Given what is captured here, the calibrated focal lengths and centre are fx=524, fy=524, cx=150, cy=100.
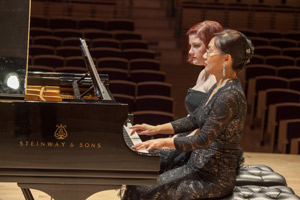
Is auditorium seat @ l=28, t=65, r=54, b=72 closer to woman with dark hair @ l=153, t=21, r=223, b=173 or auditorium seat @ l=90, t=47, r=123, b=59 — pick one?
auditorium seat @ l=90, t=47, r=123, b=59

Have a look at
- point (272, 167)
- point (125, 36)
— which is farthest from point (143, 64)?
point (272, 167)

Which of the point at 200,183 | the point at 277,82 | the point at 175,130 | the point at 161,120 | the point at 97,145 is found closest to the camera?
the point at 97,145

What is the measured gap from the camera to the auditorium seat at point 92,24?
8797 mm

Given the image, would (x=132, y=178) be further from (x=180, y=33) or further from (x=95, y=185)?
(x=180, y=33)

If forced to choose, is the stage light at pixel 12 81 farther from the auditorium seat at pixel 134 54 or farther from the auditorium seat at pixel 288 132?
the auditorium seat at pixel 134 54

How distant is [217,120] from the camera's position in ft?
7.89

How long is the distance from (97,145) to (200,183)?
1.83 feet

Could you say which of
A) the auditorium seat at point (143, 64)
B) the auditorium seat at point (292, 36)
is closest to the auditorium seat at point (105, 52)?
the auditorium seat at point (143, 64)

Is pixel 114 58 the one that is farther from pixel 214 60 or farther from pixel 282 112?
pixel 214 60

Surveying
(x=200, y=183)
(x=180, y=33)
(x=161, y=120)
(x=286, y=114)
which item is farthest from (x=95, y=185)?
(x=180, y=33)

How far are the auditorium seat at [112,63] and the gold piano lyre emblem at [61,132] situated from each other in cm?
427

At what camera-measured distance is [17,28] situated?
245 cm

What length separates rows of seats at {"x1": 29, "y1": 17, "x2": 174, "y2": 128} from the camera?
17.3 feet

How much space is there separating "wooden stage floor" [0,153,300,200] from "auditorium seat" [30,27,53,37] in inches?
176
